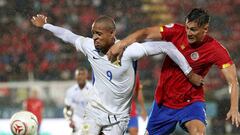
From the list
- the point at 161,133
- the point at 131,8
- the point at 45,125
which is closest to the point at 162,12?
the point at 131,8

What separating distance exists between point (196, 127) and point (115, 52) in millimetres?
1157

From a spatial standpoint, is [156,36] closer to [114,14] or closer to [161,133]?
[161,133]

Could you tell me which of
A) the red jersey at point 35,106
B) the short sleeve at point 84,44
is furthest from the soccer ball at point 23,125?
the red jersey at point 35,106

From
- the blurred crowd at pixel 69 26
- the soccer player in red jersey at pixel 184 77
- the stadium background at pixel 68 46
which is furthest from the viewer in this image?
the blurred crowd at pixel 69 26

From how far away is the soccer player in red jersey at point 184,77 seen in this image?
6.20 m

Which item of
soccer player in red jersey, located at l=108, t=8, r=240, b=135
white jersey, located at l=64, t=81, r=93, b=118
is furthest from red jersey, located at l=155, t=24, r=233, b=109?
white jersey, located at l=64, t=81, r=93, b=118

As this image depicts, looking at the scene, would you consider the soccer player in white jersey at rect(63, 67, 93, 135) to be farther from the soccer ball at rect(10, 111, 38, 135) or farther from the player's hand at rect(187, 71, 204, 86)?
the player's hand at rect(187, 71, 204, 86)

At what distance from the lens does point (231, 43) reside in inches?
648

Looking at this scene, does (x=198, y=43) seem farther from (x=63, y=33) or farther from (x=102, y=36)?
(x=63, y=33)

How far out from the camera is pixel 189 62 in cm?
634

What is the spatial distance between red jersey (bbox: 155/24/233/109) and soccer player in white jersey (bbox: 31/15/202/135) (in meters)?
Answer: 0.11

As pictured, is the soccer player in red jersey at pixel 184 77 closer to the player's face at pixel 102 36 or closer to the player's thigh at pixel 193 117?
the player's thigh at pixel 193 117

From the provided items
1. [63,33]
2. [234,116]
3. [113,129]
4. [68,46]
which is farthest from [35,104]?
[234,116]

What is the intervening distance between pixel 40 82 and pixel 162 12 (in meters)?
4.27
